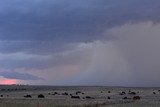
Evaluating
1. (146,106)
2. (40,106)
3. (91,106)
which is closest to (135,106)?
(146,106)

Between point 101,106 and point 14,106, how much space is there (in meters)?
13.6

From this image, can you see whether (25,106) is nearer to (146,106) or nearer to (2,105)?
(2,105)

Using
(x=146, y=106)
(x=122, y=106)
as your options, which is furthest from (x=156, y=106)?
(x=122, y=106)

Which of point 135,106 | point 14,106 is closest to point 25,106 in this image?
point 14,106

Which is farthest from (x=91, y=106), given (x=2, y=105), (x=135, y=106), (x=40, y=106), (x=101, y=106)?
(x=2, y=105)

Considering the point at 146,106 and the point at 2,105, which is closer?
the point at 2,105

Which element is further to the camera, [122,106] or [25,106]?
[122,106]

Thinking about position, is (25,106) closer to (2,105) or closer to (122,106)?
(2,105)

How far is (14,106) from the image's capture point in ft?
117

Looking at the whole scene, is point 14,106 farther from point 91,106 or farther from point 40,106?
point 91,106

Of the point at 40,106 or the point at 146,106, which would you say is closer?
the point at 40,106

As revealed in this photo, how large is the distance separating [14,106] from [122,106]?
1515 cm

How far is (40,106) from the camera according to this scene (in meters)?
37.2

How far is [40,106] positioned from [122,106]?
12404mm
